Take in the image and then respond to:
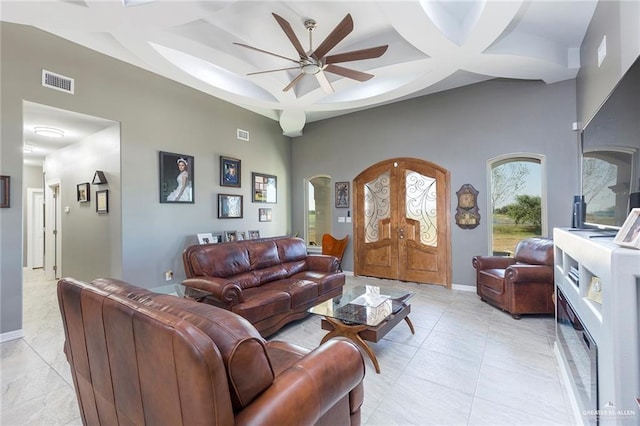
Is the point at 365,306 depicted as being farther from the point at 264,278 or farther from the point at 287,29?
the point at 287,29

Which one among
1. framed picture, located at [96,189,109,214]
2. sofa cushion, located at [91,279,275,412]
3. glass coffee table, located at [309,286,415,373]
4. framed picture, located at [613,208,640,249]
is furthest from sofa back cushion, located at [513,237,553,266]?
framed picture, located at [96,189,109,214]

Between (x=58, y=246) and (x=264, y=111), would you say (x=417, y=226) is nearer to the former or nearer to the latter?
(x=264, y=111)

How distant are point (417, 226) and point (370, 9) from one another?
3.55m

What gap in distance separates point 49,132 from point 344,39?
468 cm

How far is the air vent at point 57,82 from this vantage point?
3.32 metres

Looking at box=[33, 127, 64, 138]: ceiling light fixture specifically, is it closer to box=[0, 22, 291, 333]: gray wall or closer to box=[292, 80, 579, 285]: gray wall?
box=[0, 22, 291, 333]: gray wall

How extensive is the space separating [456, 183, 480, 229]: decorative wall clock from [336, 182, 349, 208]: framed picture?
2.19 m

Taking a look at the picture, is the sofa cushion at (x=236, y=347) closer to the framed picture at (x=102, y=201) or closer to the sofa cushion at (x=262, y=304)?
the sofa cushion at (x=262, y=304)

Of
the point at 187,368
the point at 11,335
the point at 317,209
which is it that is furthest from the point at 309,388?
the point at 317,209

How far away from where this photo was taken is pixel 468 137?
15.9ft

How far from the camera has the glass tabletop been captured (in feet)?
8.19

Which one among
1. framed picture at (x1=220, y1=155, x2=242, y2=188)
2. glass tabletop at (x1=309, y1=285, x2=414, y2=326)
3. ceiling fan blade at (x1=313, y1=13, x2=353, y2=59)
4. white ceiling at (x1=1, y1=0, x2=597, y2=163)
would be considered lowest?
glass tabletop at (x1=309, y1=285, x2=414, y2=326)

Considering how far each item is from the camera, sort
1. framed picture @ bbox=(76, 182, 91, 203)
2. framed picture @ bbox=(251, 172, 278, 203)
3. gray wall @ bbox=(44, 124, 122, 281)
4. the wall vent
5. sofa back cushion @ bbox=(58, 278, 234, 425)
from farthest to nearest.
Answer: framed picture @ bbox=(251, 172, 278, 203), the wall vent, framed picture @ bbox=(76, 182, 91, 203), gray wall @ bbox=(44, 124, 122, 281), sofa back cushion @ bbox=(58, 278, 234, 425)

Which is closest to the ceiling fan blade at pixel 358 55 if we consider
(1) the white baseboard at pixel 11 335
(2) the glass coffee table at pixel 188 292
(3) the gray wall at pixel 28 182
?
(2) the glass coffee table at pixel 188 292
